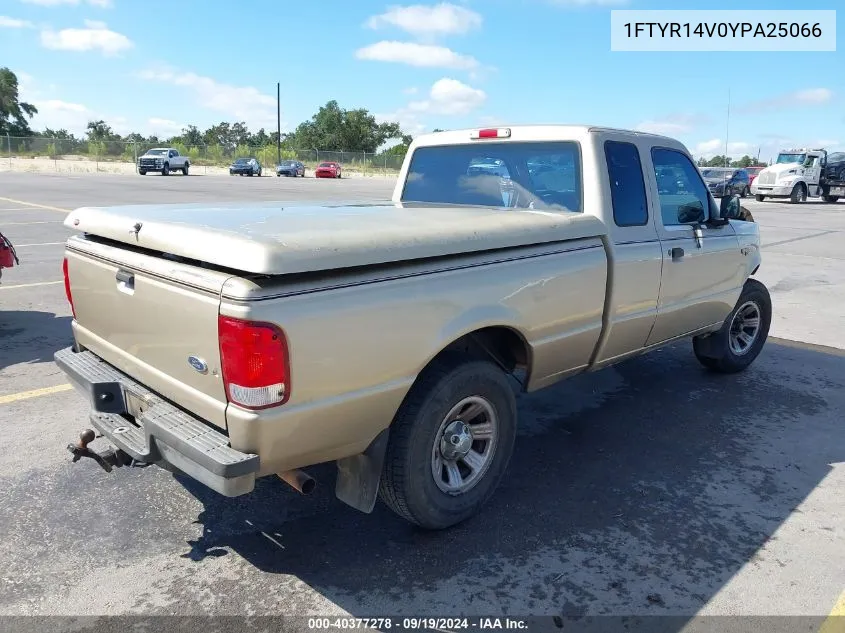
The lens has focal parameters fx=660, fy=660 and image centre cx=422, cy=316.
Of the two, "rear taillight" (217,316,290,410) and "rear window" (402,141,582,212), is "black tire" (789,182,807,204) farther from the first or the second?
"rear taillight" (217,316,290,410)

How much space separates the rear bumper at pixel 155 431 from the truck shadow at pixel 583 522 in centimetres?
62

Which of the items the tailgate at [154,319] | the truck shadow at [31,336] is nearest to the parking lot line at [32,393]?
the truck shadow at [31,336]

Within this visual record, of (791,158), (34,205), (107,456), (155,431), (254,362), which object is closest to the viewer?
(254,362)

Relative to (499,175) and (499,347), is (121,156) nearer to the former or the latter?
(499,175)

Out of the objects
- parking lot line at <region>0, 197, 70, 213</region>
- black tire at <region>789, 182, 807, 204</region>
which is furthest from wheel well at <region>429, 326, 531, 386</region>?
black tire at <region>789, 182, 807, 204</region>

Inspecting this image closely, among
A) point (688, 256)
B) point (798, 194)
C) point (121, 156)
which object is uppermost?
point (121, 156)

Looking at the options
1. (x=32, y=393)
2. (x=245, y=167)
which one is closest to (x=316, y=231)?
(x=32, y=393)

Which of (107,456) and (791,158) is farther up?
(791,158)

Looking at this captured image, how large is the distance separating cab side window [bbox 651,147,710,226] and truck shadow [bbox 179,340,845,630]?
1.40 metres

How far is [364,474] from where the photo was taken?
286 centimetres

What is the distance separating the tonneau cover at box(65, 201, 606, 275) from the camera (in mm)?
2398

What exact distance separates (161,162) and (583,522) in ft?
141

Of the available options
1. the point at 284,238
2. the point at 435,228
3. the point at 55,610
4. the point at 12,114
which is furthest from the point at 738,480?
the point at 12,114

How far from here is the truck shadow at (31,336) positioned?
18.3ft
